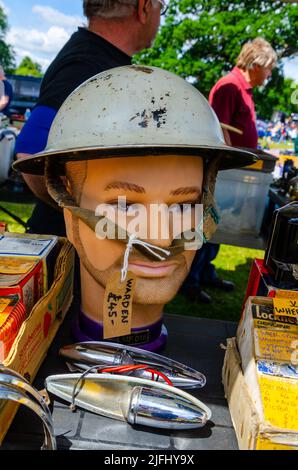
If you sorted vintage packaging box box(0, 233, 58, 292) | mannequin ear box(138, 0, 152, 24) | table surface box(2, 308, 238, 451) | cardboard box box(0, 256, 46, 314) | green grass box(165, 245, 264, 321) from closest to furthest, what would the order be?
1. table surface box(2, 308, 238, 451)
2. cardboard box box(0, 256, 46, 314)
3. vintage packaging box box(0, 233, 58, 292)
4. mannequin ear box(138, 0, 152, 24)
5. green grass box(165, 245, 264, 321)

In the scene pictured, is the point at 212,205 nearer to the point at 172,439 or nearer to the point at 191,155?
the point at 191,155

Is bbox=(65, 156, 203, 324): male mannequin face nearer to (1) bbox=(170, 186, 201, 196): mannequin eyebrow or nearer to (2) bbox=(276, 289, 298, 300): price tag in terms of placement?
(1) bbox=(170, 186, 201, 196): mannequin eyebrow

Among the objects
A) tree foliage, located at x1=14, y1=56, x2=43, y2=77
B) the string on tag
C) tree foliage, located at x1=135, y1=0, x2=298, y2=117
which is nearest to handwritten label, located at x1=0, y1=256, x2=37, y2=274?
the string on tag

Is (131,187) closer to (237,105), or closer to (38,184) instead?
(38,184)

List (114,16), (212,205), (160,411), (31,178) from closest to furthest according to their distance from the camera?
(160,411)
(212,205)
(31,178)
(114,16)

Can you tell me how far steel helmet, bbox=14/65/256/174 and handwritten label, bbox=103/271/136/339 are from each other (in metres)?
0.33

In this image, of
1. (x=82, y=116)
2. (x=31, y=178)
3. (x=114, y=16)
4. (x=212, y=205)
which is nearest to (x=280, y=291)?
(x=212, y=205)

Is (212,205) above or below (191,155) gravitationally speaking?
below

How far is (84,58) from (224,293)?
239cm

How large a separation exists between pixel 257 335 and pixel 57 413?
0.51m

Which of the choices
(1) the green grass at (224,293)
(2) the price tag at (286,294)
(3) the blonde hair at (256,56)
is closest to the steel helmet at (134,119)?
(2) the price tag at (286,294)

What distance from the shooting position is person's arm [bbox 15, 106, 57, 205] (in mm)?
1458

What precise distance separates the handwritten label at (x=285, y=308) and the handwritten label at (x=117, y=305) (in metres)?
0.37

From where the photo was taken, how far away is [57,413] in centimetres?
94
